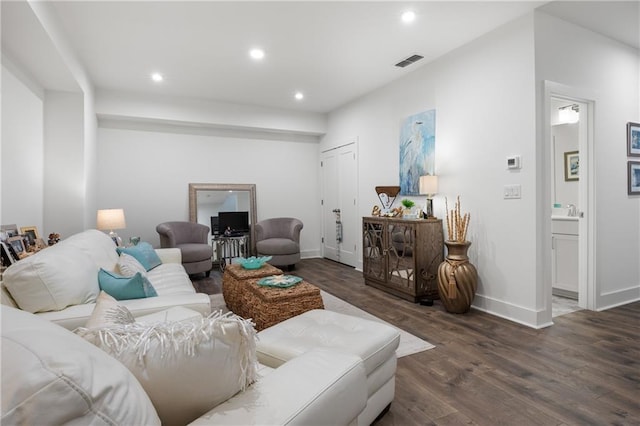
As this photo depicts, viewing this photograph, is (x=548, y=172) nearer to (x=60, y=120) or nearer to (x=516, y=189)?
(x=516, y=189)

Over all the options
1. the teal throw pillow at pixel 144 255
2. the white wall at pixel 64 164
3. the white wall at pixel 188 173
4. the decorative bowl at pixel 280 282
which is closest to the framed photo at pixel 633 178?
the decorative bowl at pixel 280 282

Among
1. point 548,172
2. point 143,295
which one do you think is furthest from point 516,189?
point 143,295

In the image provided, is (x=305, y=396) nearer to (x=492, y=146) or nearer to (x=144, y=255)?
(x=144, y=255)

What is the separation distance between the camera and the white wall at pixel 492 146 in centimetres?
297

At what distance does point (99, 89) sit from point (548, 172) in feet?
18.8

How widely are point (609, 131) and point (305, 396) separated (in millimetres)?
4143

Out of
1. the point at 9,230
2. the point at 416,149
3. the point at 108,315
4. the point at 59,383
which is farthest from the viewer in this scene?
the point at 416,149

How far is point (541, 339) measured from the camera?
2650 mm

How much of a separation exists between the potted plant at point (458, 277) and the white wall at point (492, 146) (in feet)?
0.65

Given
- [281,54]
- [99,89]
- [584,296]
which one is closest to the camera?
[584,296]

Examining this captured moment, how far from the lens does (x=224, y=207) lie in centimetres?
584

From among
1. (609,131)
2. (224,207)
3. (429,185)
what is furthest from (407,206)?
(224,207)

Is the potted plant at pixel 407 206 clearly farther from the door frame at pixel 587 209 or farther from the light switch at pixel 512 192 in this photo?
the door frame at pixel 587 209

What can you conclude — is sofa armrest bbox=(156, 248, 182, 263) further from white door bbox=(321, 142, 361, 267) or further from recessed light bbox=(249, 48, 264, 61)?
white door bbox=(321, 142, 361, 267)
